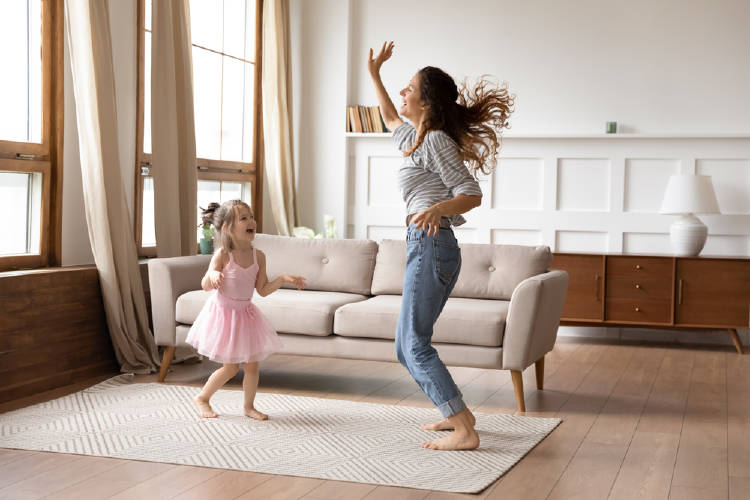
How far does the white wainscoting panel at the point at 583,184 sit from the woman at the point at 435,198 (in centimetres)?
350

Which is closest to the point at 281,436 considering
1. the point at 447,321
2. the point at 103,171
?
the point at 447,321

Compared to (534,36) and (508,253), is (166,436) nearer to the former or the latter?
(508,253)

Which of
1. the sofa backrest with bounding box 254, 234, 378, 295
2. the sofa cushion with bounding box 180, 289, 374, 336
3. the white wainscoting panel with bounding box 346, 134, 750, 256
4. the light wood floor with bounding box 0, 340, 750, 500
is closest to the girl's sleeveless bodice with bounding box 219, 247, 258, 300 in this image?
the sofa cushion with bounding box 180, 289, 374, 336

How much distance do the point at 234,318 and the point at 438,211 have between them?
1.15m

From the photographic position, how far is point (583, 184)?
6621mm

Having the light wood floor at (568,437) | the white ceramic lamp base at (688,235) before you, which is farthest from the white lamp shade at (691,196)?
the light wood floor at (568,437)

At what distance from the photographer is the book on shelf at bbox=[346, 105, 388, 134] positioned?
704cm

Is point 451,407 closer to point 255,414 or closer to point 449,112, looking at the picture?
point 255,414

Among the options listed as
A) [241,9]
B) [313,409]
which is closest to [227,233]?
[313,409]

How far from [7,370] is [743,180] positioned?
16.3ft

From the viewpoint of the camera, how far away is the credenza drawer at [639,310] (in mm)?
6082

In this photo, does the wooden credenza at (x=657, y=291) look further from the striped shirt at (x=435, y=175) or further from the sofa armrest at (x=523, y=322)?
the striped shirt at (x=435, y=175)

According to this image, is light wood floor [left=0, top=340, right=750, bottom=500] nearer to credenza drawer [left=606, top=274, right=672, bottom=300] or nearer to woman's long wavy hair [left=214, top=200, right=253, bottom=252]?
credenza drawer [left=606, top=274, right=672, bottom=300]

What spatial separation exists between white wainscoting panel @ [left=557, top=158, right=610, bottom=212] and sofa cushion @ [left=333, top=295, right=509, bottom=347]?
2419 mm
